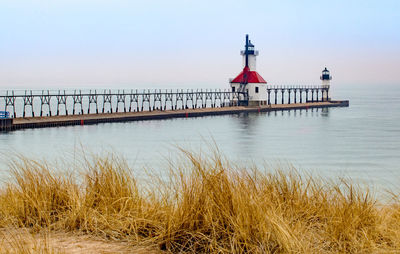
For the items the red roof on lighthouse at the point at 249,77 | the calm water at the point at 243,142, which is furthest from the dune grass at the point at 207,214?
the red roof on lighthouse at the point at 249,77

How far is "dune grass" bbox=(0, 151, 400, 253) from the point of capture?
5.17 m

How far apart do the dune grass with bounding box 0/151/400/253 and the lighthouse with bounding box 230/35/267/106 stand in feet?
272

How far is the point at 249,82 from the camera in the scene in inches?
3514

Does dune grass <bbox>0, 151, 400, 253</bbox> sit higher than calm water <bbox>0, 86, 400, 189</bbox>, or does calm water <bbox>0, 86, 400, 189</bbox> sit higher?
dune grass <bbox>0, 151, 400, 253</bbox>

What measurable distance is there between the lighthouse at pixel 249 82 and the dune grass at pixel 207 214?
82.8 m

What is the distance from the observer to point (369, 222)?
6070 millimetres

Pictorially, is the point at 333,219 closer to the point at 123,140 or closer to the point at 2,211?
the point at 2,211

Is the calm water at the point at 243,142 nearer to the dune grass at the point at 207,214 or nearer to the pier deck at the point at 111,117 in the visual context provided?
the pier deck at the point at 111,117

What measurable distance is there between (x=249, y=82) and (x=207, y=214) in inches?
3337

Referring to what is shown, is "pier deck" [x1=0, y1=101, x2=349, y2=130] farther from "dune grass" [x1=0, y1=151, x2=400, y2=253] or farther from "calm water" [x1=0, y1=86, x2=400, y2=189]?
"dune grass" [x1=0, y1=151, x2=400, y2=253]

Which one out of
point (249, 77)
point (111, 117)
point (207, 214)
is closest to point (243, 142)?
point (111, 117)

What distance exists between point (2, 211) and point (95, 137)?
44.4m

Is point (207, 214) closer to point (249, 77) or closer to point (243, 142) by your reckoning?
point (243, 142)

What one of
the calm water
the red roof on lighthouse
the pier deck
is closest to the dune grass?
the calm water
